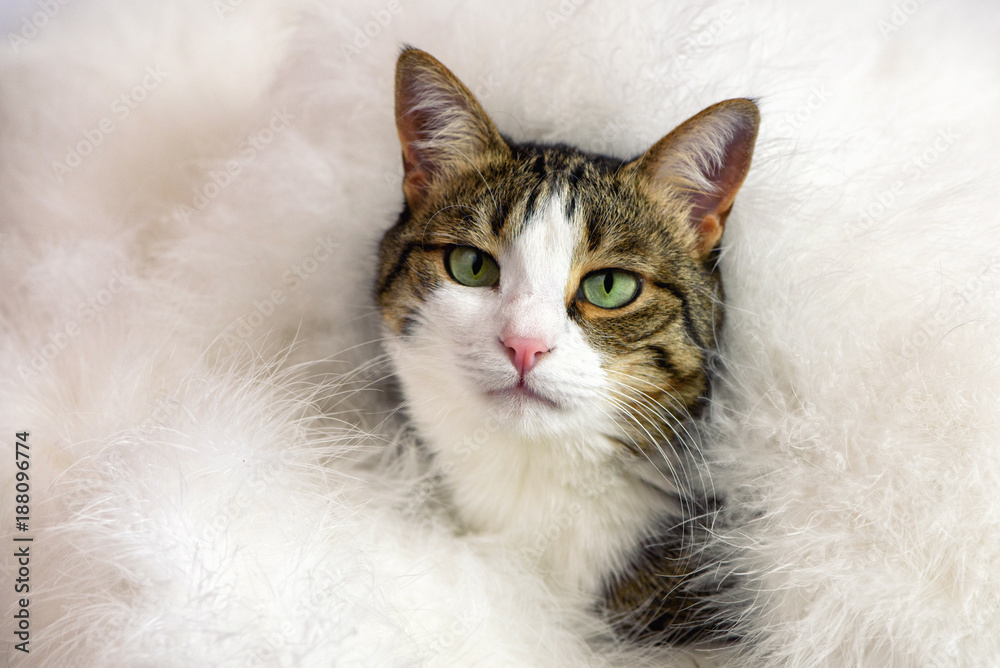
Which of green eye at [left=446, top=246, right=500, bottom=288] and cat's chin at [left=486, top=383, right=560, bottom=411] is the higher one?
green eye at [left=446, top=246, right=500, bottom=288]

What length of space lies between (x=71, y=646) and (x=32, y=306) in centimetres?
39

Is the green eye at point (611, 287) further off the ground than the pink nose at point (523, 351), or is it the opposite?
the green eye at point (611, 287)

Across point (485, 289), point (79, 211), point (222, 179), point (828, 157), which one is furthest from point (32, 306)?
point (828, 157)

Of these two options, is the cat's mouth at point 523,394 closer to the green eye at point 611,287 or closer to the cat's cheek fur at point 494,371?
the cat's cheek fur at point 494,371

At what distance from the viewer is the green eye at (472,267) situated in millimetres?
660

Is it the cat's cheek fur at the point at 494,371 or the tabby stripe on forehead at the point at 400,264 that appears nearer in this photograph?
the cat's cheek fur at the point at 494,371

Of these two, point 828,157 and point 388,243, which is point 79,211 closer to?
point 388,243

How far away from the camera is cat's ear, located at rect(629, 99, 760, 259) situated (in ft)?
2.04

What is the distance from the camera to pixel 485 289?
65 cm

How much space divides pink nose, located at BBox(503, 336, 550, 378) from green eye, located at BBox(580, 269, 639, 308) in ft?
0.32

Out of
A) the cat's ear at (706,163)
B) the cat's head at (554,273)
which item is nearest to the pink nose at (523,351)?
the cat's head at (554,273)

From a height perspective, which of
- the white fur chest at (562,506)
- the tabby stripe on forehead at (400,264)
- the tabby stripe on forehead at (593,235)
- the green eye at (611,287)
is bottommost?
the white fur chest at (562,506)

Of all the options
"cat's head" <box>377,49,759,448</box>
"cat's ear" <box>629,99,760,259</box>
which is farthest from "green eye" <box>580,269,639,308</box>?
"cat's ear" <box>629,99,760,259</box>

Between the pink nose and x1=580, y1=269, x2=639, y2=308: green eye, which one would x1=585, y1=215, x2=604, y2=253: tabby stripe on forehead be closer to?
x1=580, y1=269, x2=639, y2=308: green eye
